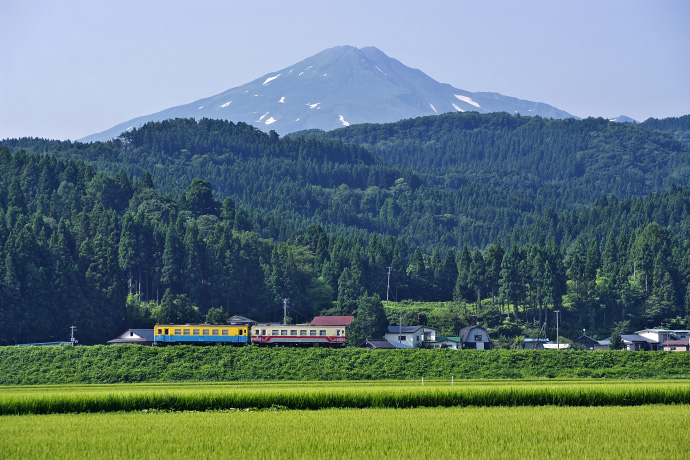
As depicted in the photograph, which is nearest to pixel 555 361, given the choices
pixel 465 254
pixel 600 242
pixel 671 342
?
pixel 671 342

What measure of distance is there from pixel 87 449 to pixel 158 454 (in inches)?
87.3

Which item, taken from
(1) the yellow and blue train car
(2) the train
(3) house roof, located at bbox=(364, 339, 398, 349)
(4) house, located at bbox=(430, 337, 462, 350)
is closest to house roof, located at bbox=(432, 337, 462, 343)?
(4) house, located at bbox=(430, 337, 462, 350)

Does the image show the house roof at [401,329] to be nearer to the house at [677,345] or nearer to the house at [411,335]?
the house at [411,335]

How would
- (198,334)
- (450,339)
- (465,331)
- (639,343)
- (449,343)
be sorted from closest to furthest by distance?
(198,334) → (449,343) → (450,339) → (639,343) → (465,331)

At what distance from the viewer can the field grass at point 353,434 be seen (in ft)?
81.9

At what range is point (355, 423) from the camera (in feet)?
98.1

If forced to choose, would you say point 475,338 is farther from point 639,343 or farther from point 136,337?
point 136,337

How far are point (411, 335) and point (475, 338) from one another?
7.91 meters

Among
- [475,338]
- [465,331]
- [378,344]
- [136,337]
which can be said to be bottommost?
[475,338]

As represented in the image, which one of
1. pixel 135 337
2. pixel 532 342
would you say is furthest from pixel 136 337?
pixel 532 342

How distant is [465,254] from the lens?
122 meters

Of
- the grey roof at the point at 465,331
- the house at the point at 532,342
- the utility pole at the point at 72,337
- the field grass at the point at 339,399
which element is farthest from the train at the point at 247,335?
the field grass at the point at 339,399

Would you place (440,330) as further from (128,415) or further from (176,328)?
(128,415)

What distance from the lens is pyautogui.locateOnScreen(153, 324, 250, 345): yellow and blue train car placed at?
245 feet
